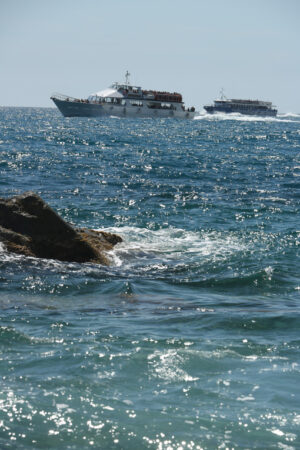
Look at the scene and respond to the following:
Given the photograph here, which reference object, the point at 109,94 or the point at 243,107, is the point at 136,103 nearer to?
the point at 109,94

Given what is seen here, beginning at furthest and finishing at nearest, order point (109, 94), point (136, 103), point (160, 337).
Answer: point (136, 103), point (109, 94), point (160, 337)

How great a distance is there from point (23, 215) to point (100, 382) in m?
6.08

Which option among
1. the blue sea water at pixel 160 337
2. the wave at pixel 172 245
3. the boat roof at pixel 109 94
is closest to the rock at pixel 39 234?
the blue sea water at pixel 160 337

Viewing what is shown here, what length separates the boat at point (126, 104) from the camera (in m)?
104

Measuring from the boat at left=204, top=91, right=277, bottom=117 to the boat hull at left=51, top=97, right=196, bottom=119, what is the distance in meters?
36.6

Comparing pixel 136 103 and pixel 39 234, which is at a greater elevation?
pixel 136 103

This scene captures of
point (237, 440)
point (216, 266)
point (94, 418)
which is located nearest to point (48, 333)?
point (94, 418)

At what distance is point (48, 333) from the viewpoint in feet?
26.4

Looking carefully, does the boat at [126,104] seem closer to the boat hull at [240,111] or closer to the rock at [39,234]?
Result: the boat hull at [240,111]

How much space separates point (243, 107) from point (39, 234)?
5677 inches

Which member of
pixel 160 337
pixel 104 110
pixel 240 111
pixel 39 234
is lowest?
pixel 160 337

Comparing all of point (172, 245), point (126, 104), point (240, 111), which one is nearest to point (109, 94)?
point (126, 104)

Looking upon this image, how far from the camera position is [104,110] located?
10619cm

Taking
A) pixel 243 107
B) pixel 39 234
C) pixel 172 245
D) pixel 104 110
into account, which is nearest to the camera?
pixel 39 234
